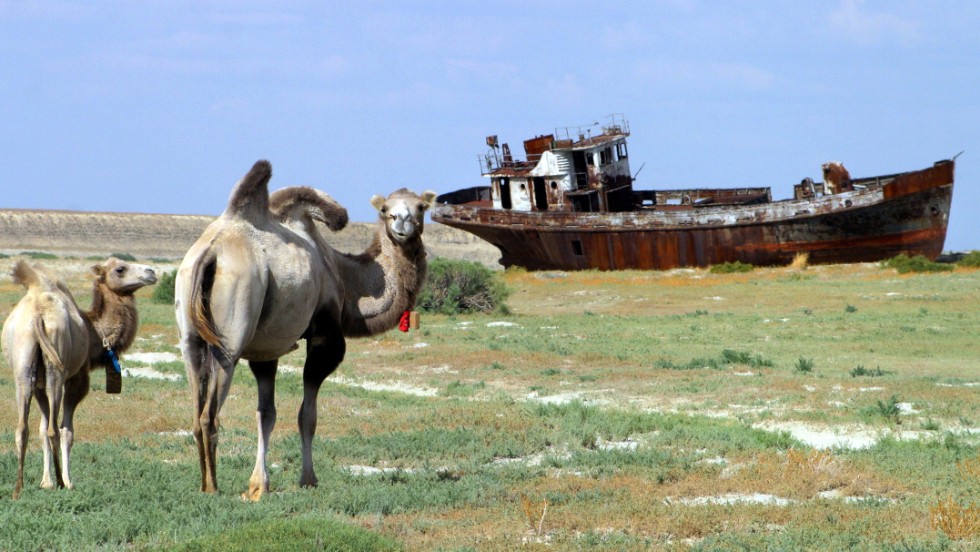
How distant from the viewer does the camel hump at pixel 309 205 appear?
369 inches

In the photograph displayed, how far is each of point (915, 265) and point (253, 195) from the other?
40.3 metres

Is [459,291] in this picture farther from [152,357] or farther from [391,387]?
[391,387]

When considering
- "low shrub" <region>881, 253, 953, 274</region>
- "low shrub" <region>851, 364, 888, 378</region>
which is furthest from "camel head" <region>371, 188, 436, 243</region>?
"low shrub" <region>881, 253, 953, 274</region>

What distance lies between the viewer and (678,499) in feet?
29.7

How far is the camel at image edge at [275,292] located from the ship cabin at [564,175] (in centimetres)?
4323

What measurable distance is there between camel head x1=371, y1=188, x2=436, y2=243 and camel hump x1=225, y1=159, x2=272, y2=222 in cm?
130

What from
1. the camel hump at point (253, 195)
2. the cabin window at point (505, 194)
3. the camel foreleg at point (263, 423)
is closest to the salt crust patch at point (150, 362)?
the camel foreleg at point (263, 423)

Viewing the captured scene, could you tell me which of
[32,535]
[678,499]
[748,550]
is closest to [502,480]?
[678,499]

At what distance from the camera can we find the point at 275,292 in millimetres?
8445

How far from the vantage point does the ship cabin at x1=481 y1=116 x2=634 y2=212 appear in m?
53.3

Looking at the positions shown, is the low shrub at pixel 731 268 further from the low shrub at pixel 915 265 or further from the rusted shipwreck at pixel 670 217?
the low shrub at pixel 915 265

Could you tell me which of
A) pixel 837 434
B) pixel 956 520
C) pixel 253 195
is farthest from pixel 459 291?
pixel 956 520

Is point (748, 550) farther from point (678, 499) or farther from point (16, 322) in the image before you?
point (16, 322)

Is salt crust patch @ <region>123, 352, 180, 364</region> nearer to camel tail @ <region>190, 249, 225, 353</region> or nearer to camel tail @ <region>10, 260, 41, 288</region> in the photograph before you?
camel tail @ <region>10, 260, 41, 288</region>
